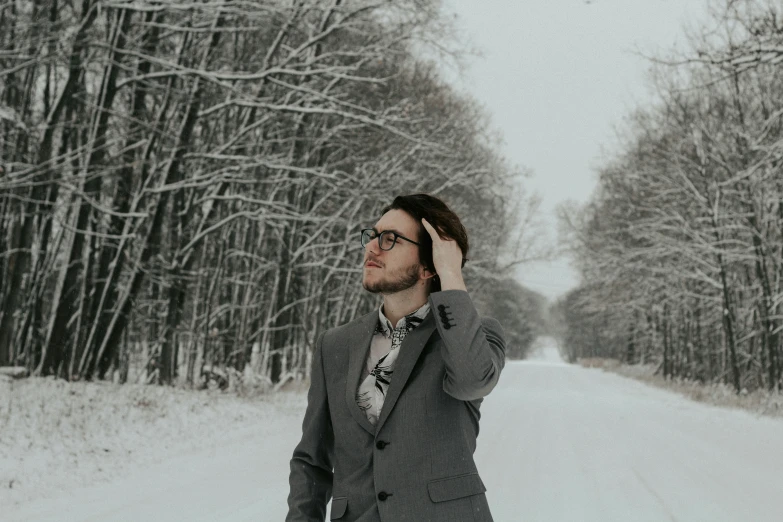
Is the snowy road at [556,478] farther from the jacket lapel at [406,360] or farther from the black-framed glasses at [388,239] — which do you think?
the black-framed glasses at [388,239]

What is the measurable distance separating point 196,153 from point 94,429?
5.82m

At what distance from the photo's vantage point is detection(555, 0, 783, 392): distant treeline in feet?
53.1

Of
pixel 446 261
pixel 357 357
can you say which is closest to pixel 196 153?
pixel 357 357

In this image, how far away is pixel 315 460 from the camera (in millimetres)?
2293

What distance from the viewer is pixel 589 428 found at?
460 inches

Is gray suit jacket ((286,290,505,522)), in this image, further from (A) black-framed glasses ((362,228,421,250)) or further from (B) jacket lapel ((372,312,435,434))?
(A) black-framed glasses ((362,228,421,250))

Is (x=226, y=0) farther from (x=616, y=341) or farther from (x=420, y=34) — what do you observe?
(x=616, y=341)

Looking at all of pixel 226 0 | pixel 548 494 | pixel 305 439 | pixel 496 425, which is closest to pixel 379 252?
pixel 305 439

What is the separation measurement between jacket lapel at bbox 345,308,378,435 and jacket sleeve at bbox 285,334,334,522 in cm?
14

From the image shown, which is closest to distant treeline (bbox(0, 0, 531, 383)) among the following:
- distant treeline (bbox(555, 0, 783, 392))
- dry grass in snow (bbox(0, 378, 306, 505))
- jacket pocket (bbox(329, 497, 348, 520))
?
dry grass in snow (bbox(0, 378, 306, 505))

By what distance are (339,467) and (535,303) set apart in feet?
344

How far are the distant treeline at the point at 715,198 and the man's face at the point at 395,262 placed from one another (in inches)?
300

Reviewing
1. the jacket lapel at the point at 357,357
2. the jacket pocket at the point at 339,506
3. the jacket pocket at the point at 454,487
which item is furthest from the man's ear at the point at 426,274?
the jacket pocket at the point at 339,506

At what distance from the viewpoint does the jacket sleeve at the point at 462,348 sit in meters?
1.98
